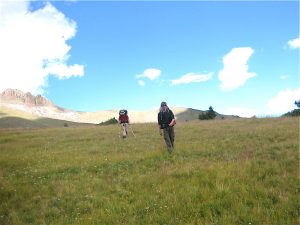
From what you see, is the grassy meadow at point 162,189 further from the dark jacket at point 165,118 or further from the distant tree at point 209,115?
the distant tree at point 209,115

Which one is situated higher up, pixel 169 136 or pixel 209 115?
pixel 209 115

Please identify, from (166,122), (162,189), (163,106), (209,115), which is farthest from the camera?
(209,115)

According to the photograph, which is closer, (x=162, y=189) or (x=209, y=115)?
(x=162, y=189)

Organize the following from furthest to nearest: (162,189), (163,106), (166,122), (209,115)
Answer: (209,115) → (163,106) → (166,122) → (162,189)

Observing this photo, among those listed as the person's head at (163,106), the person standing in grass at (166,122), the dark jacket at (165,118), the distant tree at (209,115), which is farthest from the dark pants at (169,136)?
the distant tree at (209,115)

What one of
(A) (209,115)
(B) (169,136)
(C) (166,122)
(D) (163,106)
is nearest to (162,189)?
(C) (166,122)

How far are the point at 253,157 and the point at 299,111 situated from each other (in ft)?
152

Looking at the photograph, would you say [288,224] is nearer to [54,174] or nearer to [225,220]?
[225,220]

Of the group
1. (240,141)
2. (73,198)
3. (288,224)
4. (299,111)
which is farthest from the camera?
(299,111)

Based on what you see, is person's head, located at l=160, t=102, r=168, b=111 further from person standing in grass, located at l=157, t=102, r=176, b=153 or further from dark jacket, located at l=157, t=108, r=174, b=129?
dark jacket, located at l=157, t=108, r=174, b=129

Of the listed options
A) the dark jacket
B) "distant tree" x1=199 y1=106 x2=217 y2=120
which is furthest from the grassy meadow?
"distant tree" x1=199 y1=106 x2=217 y2=120

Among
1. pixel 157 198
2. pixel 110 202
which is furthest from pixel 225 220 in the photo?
pixel 110 202

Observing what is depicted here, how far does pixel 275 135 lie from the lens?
79.5ft

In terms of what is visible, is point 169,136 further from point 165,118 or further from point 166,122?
point 165,118
